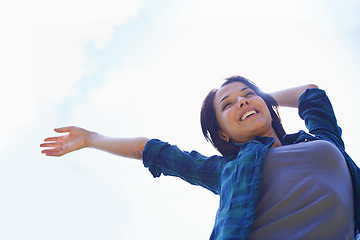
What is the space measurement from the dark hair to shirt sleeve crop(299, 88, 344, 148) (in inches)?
8.5

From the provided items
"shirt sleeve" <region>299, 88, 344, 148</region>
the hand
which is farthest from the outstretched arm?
"shirt sleeve" <region>299, 88, 344, 148</region>

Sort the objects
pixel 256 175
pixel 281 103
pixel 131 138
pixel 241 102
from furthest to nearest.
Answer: pixel 281 103, pixel 131 138, pixel 241 102, pixel 256 175

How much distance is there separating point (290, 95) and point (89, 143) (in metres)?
1.82

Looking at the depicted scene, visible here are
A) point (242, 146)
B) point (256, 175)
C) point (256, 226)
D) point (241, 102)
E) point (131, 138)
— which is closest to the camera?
point (256, 226)

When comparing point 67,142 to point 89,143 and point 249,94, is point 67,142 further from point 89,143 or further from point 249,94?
point 249,94

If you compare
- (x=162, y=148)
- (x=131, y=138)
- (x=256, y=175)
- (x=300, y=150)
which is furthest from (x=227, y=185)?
(x=131, y=138)

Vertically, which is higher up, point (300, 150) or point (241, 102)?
point (241, 102)

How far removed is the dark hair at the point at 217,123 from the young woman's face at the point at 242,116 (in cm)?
6

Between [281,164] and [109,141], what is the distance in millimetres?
1409

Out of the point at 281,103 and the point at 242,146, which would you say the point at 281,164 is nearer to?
the point at 242,146

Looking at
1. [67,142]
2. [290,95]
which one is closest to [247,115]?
[290,95]

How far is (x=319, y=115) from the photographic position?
102 inches

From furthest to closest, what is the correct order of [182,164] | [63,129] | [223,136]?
[63,129]
[223,136]
[182,164]

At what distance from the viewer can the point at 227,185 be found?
2045mm
